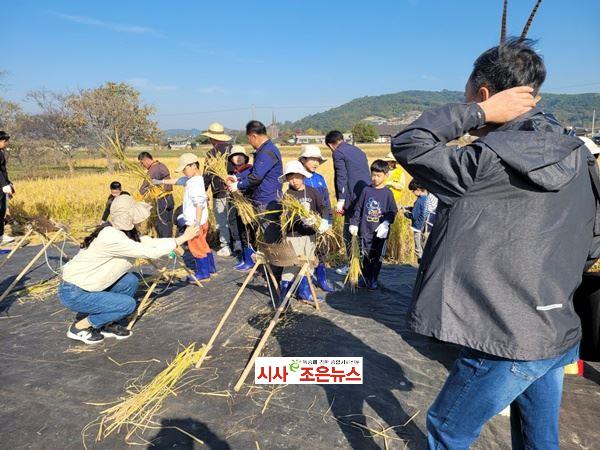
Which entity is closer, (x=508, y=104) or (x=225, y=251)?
(x=508, y=104)

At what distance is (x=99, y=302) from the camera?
3.43 metres

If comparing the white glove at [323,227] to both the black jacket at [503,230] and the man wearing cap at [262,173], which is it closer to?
the man wearing cap at [262,173]

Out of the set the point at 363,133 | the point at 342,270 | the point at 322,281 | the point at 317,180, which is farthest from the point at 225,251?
the point at 363,133

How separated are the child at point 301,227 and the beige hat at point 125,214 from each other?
144cm

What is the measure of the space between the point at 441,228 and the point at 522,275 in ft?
0.92

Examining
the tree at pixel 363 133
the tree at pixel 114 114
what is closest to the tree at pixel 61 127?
the tree at pixel 114 114

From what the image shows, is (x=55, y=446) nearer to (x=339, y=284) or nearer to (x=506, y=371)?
(x=506, y=371)

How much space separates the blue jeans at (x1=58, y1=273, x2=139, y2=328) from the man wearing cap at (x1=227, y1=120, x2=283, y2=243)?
180 cm

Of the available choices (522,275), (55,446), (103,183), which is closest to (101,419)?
(55,446)

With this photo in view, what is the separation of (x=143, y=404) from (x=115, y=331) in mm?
1242

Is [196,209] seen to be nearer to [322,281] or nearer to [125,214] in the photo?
Result: [125,214]

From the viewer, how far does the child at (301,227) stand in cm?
405

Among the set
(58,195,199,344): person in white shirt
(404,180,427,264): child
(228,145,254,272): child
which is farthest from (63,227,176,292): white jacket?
(404,180,427,264): child

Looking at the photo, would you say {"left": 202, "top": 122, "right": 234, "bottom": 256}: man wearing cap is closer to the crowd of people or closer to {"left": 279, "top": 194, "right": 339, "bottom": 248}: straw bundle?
{"left": 279, "top": 194, "right": 339, "bottom": 248}: straw bundle
